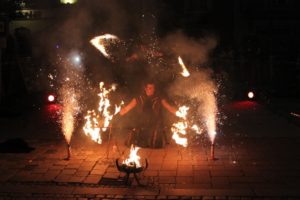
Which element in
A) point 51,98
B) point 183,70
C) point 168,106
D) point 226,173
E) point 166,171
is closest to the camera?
point 226,173

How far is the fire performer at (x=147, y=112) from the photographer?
8.24 metres

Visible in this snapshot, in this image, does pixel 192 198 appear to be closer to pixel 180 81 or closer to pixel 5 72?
pixel 180 81

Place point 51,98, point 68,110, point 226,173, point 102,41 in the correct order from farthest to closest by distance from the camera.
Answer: point 102,41
point 51,98
point 68,110
point 226,173

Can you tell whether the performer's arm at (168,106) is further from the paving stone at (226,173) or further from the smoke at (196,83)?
the smoke at (196,83)

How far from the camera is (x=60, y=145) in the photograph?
8.45 m

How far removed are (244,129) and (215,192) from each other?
14.6 ft

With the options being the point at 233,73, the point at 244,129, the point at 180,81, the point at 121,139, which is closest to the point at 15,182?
the point at 121,139

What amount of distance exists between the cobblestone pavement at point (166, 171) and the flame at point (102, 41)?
5292 mm

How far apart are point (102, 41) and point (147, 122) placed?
260 inches

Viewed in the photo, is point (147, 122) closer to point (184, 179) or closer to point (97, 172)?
point (97, 172)

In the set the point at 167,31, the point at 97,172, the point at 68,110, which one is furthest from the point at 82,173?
the point at 167,31

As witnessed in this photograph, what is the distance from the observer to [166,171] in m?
6.66

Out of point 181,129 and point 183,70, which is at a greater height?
point 183,70

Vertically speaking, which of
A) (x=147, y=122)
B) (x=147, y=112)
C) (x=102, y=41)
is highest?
(x=102, y=41)
